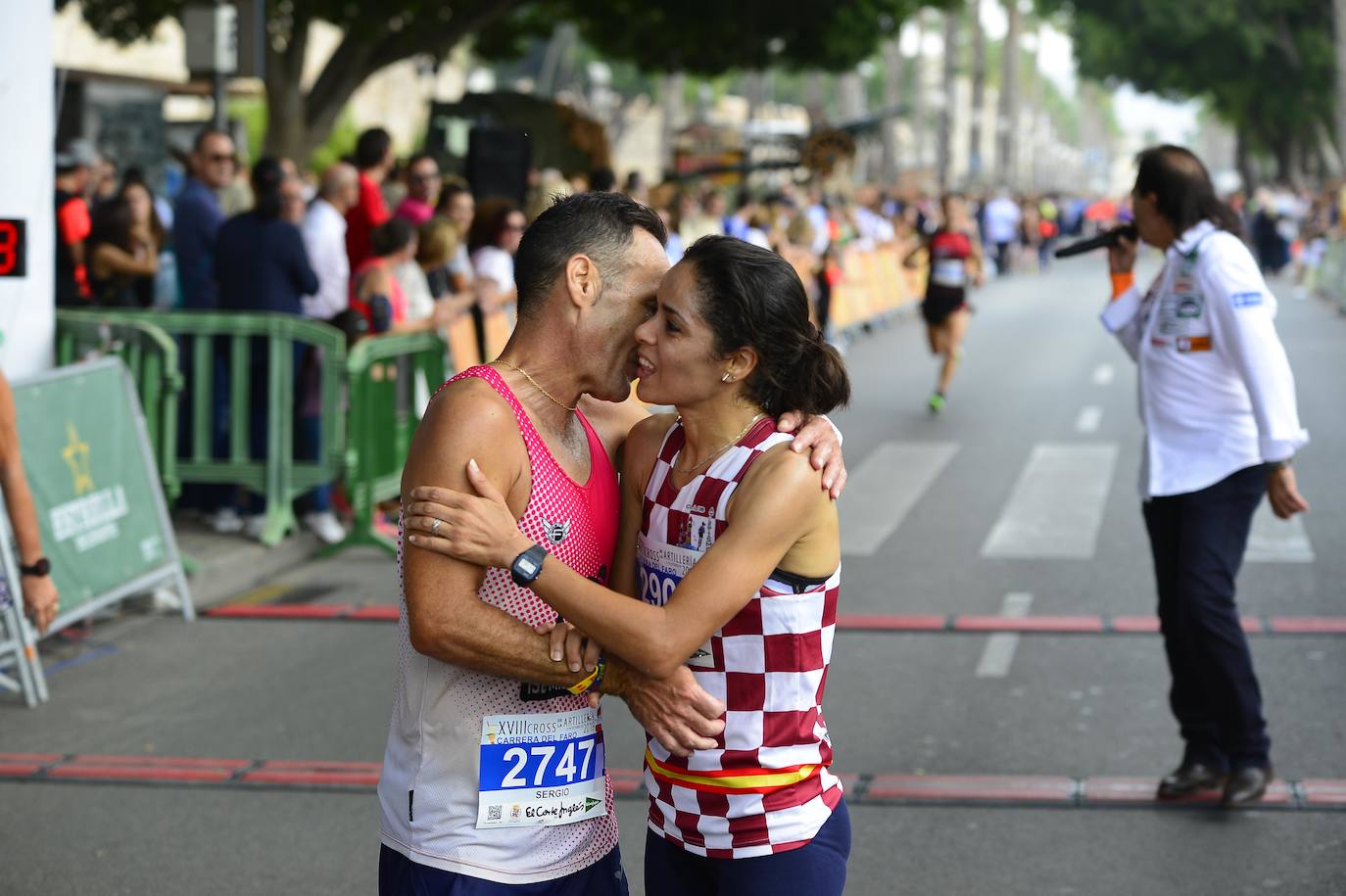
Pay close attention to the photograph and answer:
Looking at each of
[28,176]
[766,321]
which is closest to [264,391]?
[28,176]

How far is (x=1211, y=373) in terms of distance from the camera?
534 centimetres

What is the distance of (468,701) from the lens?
2.88 meters

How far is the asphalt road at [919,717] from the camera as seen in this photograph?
5.06 metres

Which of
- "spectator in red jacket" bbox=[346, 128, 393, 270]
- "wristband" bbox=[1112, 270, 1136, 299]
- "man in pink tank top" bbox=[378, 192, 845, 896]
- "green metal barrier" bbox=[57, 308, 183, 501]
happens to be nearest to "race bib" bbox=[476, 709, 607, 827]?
"man in pink tank top" bbox=[378, 192, 845, 896]

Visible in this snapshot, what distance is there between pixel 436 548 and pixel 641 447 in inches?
20.3

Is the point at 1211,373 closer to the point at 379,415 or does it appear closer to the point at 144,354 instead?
the point at 379,415

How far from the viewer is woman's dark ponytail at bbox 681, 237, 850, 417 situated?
110 inches

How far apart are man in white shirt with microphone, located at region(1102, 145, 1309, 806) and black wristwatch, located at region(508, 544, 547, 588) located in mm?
3010

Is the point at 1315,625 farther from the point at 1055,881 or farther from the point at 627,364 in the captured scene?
the point at 627,364

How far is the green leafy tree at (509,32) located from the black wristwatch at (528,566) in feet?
67.7

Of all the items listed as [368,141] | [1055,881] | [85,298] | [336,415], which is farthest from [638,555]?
[368,141]

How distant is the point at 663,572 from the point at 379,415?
700 centimetres

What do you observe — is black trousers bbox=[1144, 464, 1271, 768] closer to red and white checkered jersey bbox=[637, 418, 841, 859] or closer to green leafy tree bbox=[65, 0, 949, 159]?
red and white checkered jersey bbox=[637, 418, 841, 859]

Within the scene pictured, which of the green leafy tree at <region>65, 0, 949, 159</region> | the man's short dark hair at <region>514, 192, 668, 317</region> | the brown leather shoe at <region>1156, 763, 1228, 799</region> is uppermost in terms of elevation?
the green leafy tree at <region>65, 0, 949, 159</region>
